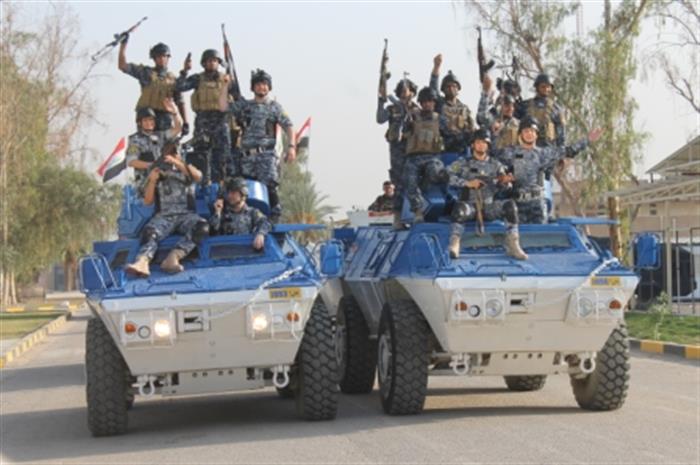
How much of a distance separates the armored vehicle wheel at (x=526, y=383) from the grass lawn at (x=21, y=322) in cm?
1648

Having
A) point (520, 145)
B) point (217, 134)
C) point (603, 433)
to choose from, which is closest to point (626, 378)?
point (603, 433)

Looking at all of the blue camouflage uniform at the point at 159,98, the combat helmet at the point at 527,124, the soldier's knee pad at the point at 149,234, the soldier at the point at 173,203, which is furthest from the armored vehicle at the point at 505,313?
the blue camouflage uniform at the point at 159,98

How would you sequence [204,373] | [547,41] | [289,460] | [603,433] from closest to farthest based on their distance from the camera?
[289,460] < [603,433] < [204,373] < [547,41]

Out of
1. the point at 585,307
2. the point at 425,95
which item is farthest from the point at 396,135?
the point at 585,307

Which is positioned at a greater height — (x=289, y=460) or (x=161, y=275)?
(x=161, y=275)

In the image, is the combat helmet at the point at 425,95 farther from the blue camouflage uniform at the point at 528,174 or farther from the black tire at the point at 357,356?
the black tire at the point at 357,356

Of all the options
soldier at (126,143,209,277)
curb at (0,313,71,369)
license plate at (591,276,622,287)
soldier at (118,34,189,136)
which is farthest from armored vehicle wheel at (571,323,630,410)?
curb at (0,313,71,369)

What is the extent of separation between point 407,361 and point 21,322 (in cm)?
2550

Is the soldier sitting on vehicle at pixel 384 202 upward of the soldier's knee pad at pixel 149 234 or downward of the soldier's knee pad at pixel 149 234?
upward

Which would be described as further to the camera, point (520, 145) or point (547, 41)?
point (547, 41)

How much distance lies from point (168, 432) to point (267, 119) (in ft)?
12.0

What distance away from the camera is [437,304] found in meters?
12.0

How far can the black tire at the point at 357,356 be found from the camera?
49.6ft

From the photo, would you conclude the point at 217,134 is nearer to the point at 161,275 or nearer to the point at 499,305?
the point at 161,275
